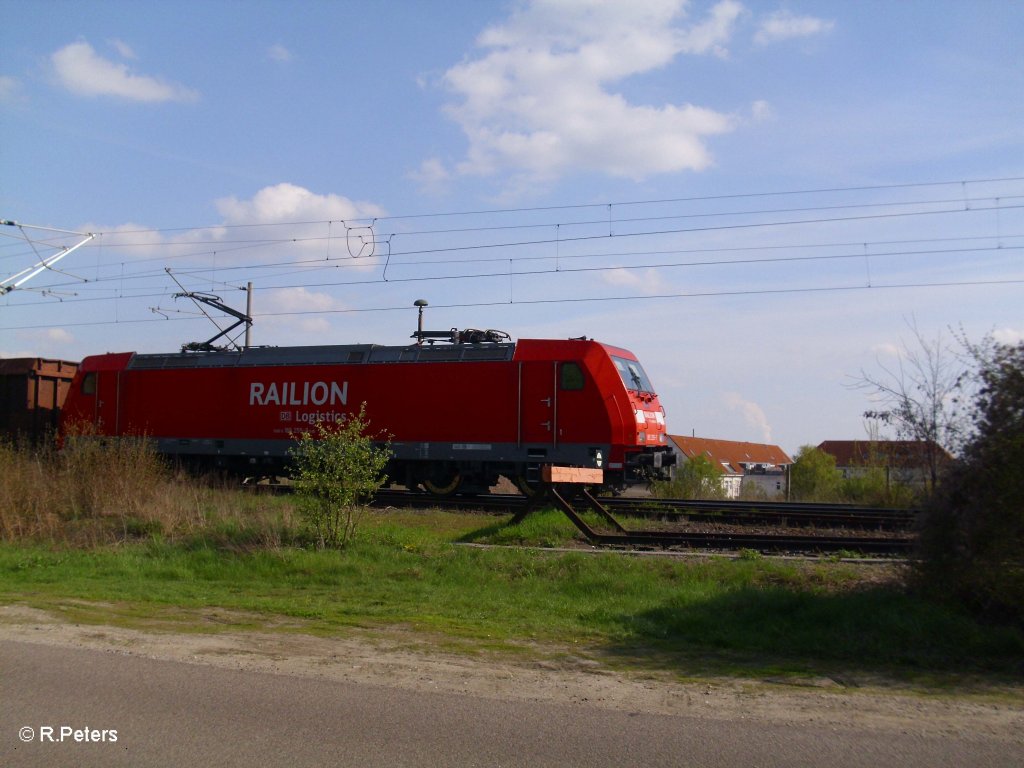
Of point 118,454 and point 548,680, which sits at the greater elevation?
point 118,454

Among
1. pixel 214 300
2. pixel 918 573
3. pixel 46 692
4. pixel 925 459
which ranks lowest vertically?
pixel 46 692

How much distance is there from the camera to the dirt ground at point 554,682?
5.82 m

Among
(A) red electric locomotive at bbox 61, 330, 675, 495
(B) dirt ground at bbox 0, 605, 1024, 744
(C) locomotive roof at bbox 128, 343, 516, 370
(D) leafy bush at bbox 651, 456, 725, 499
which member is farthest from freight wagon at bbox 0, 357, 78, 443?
(B) dirt ground at bbox 0, 605, 1024, 744

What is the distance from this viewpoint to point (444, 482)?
71.3ft

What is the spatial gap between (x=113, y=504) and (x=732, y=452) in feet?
246

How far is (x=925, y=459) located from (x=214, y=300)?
85.7 feet

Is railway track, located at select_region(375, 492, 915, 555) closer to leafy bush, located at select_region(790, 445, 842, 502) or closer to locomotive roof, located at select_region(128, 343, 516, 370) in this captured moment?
locomotive roof, located at select_region(128, 343, 516, 370)

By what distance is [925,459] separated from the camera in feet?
29.8

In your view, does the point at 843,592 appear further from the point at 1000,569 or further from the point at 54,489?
the point at 54,489

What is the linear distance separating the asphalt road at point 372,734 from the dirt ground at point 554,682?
238 millimetres

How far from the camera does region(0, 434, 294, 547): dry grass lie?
1408 cm

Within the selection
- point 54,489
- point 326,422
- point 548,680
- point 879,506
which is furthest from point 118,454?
point 879,506

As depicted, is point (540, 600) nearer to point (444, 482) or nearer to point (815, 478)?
point (444, 482)

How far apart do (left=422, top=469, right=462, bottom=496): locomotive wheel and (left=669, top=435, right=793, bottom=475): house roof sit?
45362 mm
